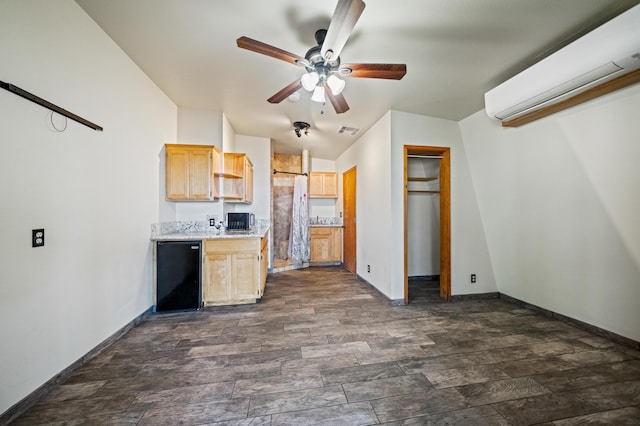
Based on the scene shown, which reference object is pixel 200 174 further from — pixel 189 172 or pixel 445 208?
pixel 445 208

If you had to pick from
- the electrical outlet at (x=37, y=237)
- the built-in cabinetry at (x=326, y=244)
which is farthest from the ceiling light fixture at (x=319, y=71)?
the built-in cabinetry at (x=326, y=244)

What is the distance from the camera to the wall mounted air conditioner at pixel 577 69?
154cm

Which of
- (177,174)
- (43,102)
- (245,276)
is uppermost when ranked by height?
(43,102)

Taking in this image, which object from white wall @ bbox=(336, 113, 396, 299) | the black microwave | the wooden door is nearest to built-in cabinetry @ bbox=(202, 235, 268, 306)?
the black microwave

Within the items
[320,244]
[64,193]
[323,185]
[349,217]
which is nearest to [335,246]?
[320,244]

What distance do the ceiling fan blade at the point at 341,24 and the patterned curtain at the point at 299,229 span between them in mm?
3893

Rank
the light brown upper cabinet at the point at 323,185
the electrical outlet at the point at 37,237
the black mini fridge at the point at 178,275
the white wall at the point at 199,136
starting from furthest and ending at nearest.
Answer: the light brown upper cabinet at the point at 323,185 → the white wall at the point at 199,136 → the black mini fridge at the point at 178,275 → the electrical outlet at the point at 37,237

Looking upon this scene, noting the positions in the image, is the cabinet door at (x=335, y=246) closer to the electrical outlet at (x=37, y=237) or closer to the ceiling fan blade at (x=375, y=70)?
the ceiling fan blade at (x=375, y=70)

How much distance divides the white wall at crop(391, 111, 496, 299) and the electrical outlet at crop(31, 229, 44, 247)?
3.70 m

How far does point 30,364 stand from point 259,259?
6.73 feet

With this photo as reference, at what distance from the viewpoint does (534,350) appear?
2090 millimetres

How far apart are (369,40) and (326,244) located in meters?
4.35

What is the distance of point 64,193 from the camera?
1.73 metres

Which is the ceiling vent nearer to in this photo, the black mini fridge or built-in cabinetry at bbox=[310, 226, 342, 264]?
built-in cabinetry at bbox=[310, 226, 342, 264]
